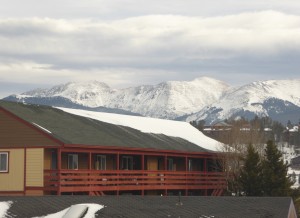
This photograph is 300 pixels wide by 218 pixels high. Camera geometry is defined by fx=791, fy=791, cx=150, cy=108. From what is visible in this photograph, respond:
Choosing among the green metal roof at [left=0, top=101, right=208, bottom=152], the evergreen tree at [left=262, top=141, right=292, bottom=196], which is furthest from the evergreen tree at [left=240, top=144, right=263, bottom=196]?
the green metal roof at [left=0, top=101, right=208, bottom=152]

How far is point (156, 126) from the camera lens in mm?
63750

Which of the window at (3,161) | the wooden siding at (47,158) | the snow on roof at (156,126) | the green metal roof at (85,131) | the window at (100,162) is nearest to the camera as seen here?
the wooden siding at (47,158)

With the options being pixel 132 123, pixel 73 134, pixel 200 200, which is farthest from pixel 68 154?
pixel 200 200

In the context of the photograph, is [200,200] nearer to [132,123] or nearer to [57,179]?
[57,179]

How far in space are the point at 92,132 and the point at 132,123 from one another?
9.83 meters

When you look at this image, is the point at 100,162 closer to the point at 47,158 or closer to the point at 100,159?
the point at 100,159

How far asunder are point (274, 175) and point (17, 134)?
1650cm

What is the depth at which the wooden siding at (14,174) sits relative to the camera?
4684cm

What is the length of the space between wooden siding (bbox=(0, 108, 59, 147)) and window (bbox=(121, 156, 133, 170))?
9.61 meters

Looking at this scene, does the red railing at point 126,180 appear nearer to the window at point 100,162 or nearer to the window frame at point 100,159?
the window at point 100,162

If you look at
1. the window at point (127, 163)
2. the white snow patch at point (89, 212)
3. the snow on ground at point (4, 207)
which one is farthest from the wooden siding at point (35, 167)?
the white snow patch at point (89, 212)

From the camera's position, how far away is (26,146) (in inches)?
1845

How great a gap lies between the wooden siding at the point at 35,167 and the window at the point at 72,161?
3019mm

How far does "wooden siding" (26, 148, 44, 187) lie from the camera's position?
1827 inches
